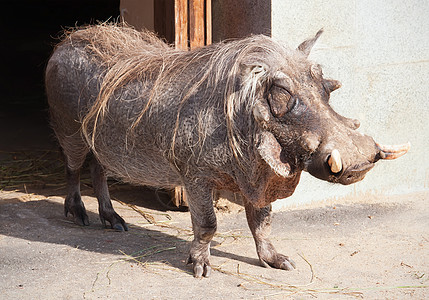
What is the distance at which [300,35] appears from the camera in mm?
4938

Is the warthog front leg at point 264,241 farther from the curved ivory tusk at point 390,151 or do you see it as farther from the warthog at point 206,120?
the curved ivory tusk at point 390,151

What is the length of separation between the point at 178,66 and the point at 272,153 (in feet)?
3.15

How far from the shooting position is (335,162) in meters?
2.97

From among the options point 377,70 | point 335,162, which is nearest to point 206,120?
point 335,162

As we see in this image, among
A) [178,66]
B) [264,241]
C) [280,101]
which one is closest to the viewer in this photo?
[280,101]

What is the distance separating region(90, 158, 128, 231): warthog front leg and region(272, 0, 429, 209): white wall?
4.01ft

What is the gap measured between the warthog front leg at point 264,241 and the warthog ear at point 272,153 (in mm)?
737

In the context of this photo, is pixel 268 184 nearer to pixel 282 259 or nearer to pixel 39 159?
pixel 282 259

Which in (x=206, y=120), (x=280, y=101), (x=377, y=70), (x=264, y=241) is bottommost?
(x=264, y=241)

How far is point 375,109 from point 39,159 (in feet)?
10.8

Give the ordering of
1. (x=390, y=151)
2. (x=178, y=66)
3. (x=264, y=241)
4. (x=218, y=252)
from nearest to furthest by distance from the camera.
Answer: (x=390, y=151) → (x=178, y=66) → (x=264, y=241) → (x=218, y=252)

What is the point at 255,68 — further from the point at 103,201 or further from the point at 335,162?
the point at 103,201

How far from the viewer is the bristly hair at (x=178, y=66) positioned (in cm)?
346

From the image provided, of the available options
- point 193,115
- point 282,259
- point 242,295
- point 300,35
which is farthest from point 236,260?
point 300,35
